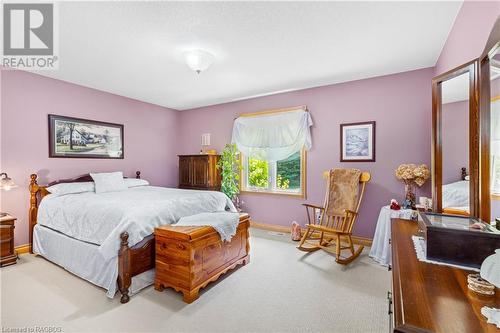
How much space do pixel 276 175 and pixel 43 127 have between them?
386cm

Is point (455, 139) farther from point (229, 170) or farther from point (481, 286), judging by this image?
point (229, 170)

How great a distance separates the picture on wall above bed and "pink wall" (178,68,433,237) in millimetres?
2717

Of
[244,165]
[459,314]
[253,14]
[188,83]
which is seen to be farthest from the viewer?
[244,165]

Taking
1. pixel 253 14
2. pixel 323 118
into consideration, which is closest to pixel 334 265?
pixel 323 118

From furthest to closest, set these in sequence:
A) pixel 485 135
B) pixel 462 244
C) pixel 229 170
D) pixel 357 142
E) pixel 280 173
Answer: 1. pixel 229 170
2. pixel 280 173
3. pixel 357 142
4. pixel 485 135
5. pixel 462 244

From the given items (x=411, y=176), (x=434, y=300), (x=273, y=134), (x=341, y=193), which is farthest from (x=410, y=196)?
(x=434, y=300)

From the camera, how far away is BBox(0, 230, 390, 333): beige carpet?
74.5 inches

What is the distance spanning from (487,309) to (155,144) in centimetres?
546

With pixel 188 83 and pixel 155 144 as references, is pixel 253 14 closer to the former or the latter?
pixel 188 83

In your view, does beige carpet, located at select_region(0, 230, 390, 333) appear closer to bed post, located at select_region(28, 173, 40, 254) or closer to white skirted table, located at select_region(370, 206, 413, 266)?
white skirted table, located at select_region(370, 206, 413, 266)

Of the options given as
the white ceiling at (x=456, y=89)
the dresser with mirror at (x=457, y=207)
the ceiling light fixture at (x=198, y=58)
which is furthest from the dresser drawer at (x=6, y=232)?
the white ceiling at (x=456, y=89)

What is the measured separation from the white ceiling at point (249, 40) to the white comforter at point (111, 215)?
176cm

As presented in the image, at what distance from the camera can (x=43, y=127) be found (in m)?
3.59

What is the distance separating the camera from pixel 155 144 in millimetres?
5297
